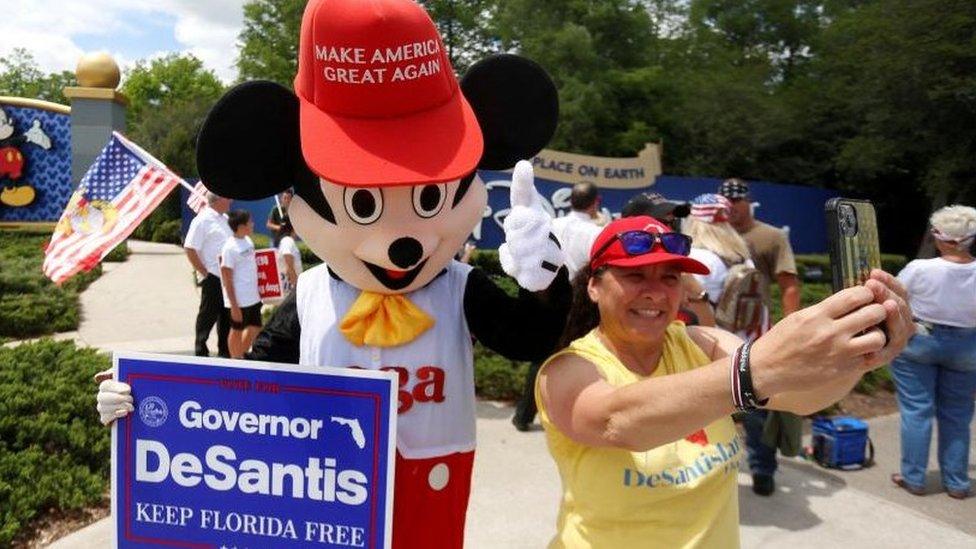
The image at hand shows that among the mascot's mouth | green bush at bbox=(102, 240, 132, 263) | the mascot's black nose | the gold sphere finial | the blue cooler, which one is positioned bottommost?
the blue cooler

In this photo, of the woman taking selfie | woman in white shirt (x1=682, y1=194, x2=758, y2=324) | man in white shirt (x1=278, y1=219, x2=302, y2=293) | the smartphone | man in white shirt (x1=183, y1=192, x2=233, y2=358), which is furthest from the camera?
man in white shirt (x1=278, y1=219, x2=302, y2=293)

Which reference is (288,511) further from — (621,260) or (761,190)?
(761,190)

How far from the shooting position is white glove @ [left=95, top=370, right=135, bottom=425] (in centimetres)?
199

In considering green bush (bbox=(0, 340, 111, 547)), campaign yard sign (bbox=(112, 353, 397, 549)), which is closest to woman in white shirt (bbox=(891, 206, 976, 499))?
campaign yard sign (bbox=(112, 353, 397, 549))

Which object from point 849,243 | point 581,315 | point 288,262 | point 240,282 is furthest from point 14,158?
point 849,243

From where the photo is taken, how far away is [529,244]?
1.95 meters

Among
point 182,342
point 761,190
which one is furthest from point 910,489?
point 761,190

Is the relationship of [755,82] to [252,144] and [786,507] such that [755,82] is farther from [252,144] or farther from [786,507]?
[252,144]

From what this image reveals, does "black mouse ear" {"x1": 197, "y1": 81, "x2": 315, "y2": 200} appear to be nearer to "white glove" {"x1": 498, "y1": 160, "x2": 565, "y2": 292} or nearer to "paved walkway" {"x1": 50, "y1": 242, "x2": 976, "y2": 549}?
"white glove" {"x1": 498, "y1": 160, "x2": 565, "y2": 292}

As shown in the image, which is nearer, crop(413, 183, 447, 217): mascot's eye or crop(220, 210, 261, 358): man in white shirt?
crop(413, 183, 447, 217): mascot's eye

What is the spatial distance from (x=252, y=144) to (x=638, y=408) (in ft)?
4.41

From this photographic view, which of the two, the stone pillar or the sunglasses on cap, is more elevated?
the stone pillar

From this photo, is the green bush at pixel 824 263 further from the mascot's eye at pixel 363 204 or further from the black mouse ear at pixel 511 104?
the mascot's eye at pixel 363 204

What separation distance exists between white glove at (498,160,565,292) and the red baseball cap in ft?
0.53
